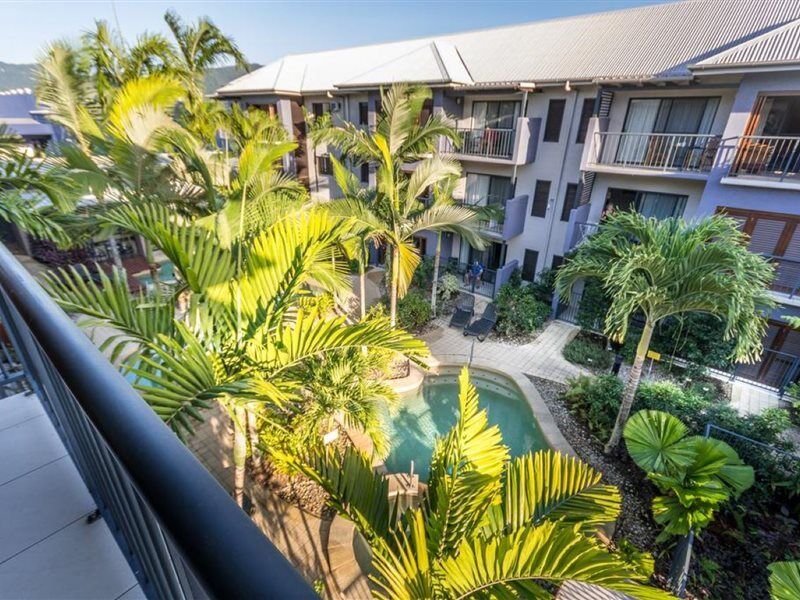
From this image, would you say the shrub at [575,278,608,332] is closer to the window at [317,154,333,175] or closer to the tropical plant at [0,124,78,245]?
the tropical plant at [0,124,78,245]

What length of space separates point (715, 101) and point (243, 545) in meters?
15.3

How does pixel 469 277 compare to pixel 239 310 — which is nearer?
pixel 239 310

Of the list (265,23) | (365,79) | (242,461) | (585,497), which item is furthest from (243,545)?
(265,23)

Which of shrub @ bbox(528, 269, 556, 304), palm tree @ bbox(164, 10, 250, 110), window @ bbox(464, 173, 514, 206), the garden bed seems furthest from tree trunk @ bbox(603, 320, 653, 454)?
palm tree @ bbox(164, 10, 250, 110)

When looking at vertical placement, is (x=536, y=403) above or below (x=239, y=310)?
below

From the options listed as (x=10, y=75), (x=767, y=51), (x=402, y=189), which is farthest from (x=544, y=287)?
(x=10, y=75)

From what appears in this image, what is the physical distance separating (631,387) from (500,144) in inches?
392

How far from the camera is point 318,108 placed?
2119cm

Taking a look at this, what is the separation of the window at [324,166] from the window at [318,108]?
2.24 metres

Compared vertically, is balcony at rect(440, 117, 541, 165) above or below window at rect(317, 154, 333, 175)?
above

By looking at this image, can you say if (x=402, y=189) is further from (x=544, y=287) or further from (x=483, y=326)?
(x=544, y=287)

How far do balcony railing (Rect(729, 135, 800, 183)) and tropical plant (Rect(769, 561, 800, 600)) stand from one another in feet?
32.2

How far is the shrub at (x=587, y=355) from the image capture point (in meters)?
11.5

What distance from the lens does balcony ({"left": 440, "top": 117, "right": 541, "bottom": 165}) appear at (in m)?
13.4
